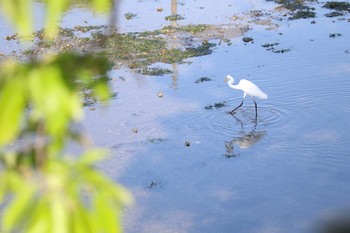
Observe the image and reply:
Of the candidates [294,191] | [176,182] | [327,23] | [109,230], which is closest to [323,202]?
[294,191]

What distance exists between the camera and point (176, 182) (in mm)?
8539

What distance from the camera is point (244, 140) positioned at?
9.87m

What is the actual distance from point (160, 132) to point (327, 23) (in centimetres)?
763

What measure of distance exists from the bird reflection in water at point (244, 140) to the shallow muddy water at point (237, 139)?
17 mm

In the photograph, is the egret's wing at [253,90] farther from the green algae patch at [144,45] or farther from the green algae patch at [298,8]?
the green algae patch at [298,8]

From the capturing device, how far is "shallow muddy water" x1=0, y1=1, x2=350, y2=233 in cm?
770

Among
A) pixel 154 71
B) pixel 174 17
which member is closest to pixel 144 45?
pixel 154 71

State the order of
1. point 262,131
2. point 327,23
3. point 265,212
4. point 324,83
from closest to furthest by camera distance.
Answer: point 265,212, point 262,131, point 324,83, point 327,23

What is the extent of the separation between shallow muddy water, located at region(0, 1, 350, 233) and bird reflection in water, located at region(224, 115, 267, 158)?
0.02 m

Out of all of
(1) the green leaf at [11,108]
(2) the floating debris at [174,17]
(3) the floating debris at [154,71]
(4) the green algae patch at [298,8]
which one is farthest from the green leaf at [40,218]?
(2) the floating debris at [174,17]

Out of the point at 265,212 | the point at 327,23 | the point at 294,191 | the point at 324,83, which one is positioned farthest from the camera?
the point at 327,23

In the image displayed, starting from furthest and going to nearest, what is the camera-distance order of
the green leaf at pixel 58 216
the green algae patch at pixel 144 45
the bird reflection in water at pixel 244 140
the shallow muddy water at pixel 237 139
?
the green algae patch at pixel 144 45
the bird reflection in water at pixel 244 140
the shallow muddy water at pixel 237 139
the green leaf at pixel 58 216

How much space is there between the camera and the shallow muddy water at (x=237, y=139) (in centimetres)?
770

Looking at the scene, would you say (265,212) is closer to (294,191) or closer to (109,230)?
(294,191)
